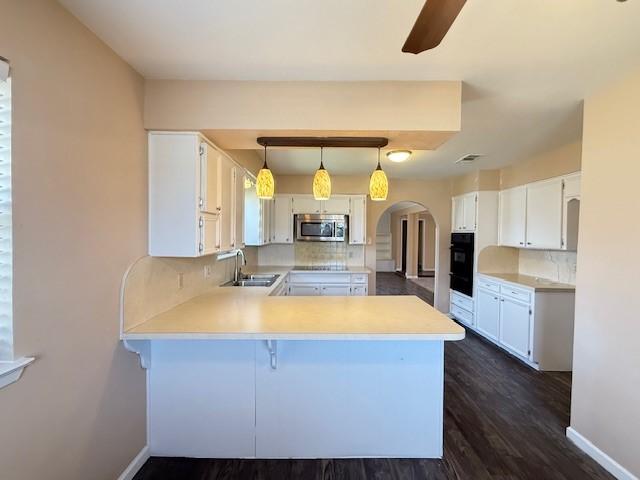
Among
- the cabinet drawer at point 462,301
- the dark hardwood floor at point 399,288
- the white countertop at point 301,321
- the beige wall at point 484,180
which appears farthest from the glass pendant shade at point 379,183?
the dark hardwood floor at point 399,288

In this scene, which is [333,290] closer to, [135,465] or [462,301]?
[462,301]

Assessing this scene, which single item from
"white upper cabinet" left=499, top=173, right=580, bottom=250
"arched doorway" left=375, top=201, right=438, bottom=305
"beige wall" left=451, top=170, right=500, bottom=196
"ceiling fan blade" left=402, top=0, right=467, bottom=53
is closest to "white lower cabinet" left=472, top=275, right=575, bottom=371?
"white upper cabinet" left=499, top=173, right=580, bottom=250

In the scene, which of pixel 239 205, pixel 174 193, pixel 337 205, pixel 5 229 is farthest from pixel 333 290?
pixel 5 229

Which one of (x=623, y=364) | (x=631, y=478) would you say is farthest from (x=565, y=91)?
(x=631, y=478)

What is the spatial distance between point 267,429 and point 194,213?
149 centimetres

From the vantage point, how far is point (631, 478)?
1803mm

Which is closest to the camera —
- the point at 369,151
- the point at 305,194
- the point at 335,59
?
the point at 335,59

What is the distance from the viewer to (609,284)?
1.97 metres

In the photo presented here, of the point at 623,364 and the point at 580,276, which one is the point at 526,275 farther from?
the point at 623,364

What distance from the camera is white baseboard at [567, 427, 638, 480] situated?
1.85 m

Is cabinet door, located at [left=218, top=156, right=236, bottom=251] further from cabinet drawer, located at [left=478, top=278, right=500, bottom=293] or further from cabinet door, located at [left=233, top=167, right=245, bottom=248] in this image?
cabinet drawer, located at [left=478, top=278, right=500, bottom=293]

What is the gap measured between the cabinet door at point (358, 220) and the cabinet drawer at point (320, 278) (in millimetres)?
622

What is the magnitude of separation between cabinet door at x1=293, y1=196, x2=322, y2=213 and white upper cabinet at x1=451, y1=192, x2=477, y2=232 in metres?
2.31

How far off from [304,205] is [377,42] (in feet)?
11.5
